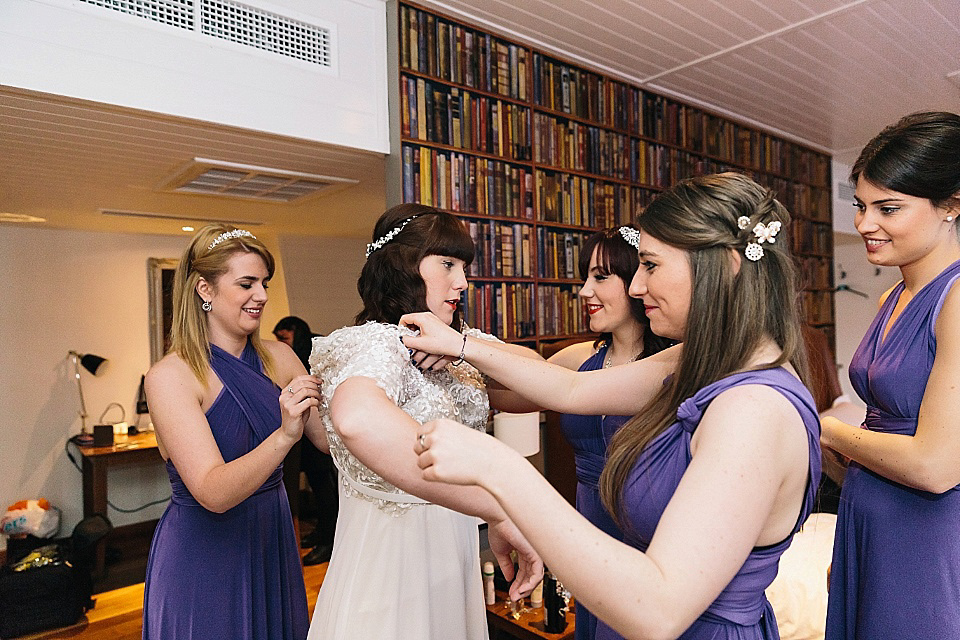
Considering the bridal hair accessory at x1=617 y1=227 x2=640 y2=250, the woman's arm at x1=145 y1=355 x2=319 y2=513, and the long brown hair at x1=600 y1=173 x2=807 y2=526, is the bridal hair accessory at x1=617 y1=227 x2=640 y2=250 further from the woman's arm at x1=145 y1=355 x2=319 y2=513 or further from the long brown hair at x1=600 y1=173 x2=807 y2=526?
the woman's arm at x1=145 y1=355 x2=319 y2=513

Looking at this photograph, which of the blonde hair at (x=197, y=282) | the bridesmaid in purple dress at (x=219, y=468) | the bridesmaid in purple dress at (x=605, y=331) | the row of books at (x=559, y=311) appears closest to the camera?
the bridesmaid in purple dress at (x=219, y=468)

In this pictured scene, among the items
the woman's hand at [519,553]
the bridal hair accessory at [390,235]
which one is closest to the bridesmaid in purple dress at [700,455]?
the woman's hand at [519,553]

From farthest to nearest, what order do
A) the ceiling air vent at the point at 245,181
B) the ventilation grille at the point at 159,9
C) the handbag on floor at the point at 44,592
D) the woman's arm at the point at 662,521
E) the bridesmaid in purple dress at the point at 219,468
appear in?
the handbag on floor at the point at 44,592 → the ceiling air vent at the point at 245,181 → the ventilation grille at the point at 159,9 → the bridesmaid in purple dress at the point at 219,468 → the woman's arm at the point at 662,521

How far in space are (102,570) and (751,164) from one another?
18.9ft

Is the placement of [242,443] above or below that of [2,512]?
above

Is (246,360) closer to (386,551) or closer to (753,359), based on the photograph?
(386,551)

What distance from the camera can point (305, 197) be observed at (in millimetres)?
4262

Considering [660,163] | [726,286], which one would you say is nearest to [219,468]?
[726,286]

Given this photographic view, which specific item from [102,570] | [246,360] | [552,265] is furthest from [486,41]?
[102,570]

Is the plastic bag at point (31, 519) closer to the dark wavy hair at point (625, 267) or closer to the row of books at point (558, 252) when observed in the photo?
the row of books at point (558, 252)

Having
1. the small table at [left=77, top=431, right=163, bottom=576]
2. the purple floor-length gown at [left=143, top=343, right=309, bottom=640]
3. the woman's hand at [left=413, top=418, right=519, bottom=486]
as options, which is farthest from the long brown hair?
the small table at [left=77, top=431, right=163, bottom=576]

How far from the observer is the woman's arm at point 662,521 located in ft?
2.64

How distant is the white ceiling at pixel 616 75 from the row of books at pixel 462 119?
0.28m

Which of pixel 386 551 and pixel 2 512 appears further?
pixel 2 512
